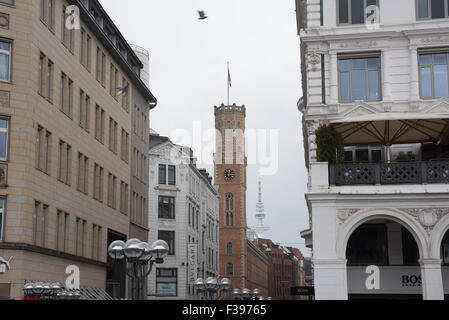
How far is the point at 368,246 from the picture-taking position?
27547 millimetres

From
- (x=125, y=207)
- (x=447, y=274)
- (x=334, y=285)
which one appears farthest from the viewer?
(x=125, y=207)

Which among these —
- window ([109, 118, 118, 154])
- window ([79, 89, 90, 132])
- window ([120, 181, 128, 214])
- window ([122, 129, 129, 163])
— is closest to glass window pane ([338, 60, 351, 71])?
window ([79, 89, 90, 132])

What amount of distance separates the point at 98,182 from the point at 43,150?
10.3 metres

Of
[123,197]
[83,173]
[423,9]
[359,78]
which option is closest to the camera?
[359,78]

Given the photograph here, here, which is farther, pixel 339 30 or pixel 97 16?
pixel 97 16

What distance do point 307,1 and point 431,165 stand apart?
30.3ft

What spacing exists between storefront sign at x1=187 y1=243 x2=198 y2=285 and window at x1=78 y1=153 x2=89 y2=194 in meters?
32.8

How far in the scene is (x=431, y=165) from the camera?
2397 cm

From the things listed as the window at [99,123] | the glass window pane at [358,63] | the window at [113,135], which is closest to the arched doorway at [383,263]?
the glass window pane at [358,63]

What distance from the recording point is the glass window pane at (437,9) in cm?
2797

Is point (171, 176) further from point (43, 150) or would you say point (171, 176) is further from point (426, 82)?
point (426, 82)

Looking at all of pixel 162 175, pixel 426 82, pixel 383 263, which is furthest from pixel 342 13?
pixel 162 175
